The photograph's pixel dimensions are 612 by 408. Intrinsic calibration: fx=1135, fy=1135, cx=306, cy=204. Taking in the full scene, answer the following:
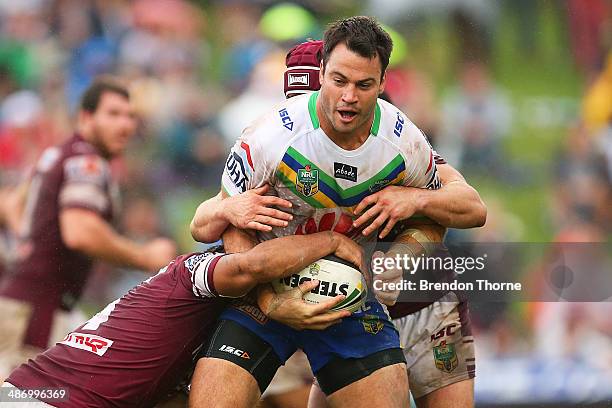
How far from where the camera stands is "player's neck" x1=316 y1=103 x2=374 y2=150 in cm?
514

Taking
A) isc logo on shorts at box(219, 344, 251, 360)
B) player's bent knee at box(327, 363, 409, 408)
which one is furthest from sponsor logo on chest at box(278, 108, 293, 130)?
player's bent knee at box(327, 363, 409, 408)

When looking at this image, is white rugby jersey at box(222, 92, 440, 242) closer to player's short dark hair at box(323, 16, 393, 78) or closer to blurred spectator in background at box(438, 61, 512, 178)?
player's short dark hair at box(323, 16, 393, 78)

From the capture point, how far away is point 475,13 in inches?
425

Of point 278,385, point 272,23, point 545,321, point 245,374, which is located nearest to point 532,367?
point 545,321

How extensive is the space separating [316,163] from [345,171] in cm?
14

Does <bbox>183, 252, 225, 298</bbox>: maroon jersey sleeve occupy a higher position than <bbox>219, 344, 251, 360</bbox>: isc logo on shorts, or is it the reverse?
<bbox>183, 252, 225, 298</bbox>: maroon jersey sleeve

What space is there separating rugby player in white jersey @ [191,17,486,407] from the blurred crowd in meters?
4.80

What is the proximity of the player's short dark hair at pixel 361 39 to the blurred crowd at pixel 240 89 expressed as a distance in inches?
201

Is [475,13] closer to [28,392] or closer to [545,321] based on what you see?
[545,321]

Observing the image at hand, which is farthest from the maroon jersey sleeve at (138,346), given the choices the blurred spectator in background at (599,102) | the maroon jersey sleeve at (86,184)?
the blurred spectator in background at (599,102)

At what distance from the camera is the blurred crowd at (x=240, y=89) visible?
10.3 metres

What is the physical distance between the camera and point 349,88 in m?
4.99

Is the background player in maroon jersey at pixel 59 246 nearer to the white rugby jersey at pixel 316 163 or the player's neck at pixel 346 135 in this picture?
the white rugby jersey at pixel 316 163

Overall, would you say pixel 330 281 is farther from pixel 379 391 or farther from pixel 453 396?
pixel 453 396
